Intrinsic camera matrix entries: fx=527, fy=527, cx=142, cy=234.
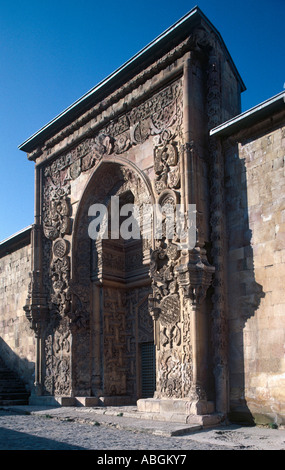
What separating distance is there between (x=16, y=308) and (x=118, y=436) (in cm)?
1003

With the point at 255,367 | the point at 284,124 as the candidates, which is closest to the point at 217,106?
the point at 284,124

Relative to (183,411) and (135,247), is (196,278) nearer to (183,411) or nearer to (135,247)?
(183,411)

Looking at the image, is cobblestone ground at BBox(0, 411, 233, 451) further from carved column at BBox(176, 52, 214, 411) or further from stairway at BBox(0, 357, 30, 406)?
stairway at BBox(0, 357, 30, 406)

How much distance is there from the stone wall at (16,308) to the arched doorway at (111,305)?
344cm

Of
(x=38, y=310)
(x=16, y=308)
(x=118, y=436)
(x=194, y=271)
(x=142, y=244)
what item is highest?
(x=142, y=244)

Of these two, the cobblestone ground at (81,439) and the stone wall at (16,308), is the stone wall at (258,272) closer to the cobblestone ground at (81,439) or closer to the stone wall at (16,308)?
the cobblestone ground at (81,439)

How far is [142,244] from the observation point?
12.5 metres

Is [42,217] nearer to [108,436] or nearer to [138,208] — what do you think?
[138,208]

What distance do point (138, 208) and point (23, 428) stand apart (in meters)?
5.46

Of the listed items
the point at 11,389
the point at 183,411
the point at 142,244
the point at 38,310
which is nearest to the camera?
the point at 183,411

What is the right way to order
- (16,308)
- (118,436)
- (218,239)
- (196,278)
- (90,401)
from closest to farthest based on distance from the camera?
(118,436), (196,278), (218,239), (90,401), (16,308)

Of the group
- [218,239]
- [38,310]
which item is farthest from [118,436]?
[38,310]

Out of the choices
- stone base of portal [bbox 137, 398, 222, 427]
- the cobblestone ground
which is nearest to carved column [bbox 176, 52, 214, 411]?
stone base of portal [bbox 137, 398, 222, 427]

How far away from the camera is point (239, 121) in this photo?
9.59 m
